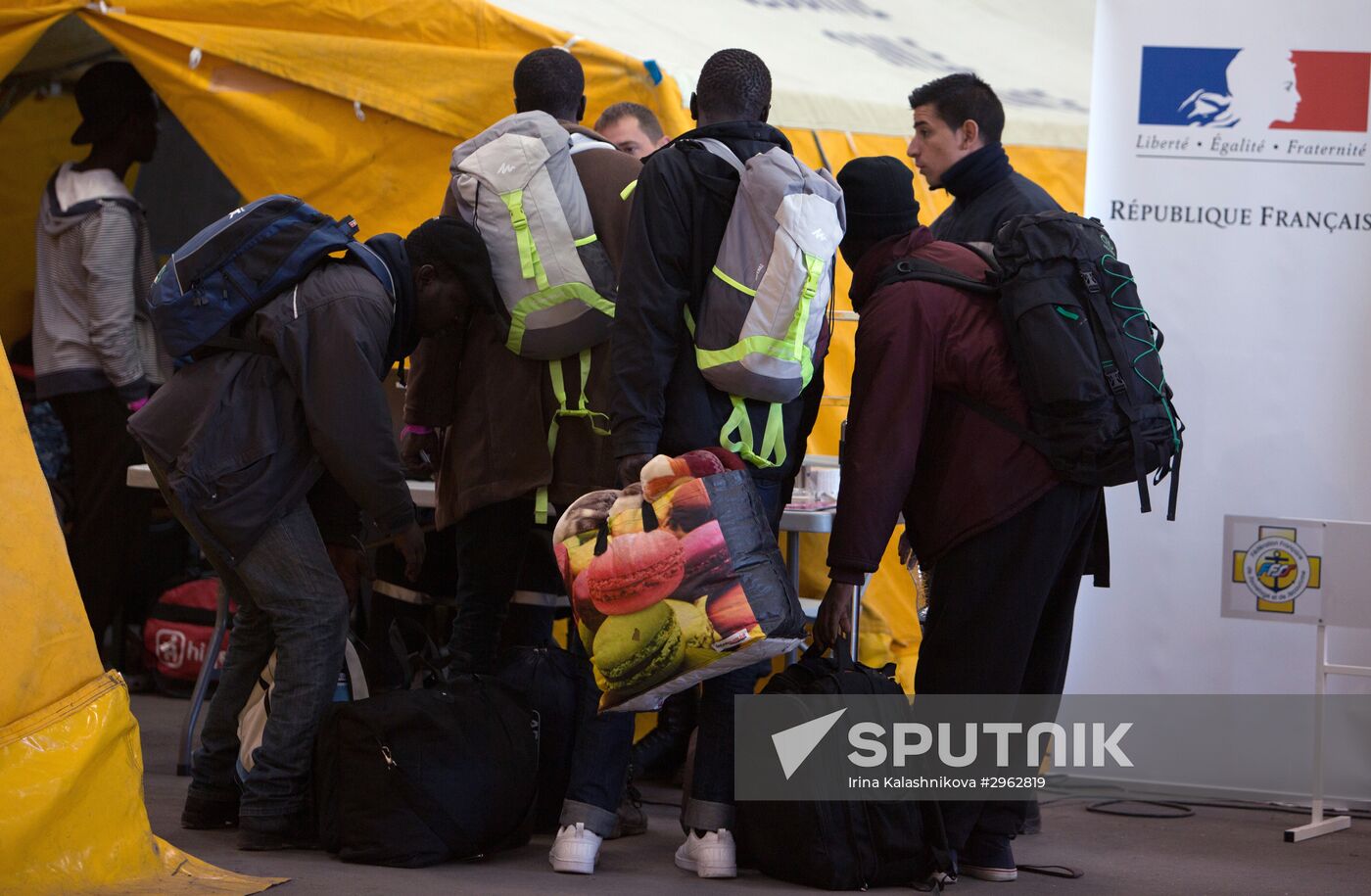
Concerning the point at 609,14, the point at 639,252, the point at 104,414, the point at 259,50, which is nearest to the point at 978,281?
the point at 639,252

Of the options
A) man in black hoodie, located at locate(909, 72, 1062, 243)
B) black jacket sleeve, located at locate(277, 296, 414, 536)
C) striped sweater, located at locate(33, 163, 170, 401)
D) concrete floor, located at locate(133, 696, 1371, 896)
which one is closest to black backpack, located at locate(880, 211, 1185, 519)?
man in black hoodie, located at locate(909, 72, 1062, 243)

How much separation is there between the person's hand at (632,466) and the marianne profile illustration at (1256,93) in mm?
2394

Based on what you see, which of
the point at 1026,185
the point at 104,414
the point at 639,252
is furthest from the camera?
the point at 104,414

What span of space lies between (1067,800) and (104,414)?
3558mm

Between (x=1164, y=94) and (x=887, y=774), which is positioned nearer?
(x=887, y=774)

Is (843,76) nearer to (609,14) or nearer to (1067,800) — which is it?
(609,14)

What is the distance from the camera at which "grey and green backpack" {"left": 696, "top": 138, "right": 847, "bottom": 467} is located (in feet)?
10.7

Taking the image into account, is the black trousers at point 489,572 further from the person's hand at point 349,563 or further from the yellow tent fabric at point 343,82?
the yellow tent fabric at point 343,82

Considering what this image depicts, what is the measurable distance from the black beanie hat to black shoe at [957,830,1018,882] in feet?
4.54

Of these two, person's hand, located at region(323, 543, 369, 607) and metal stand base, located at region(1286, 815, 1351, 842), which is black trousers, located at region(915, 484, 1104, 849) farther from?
person's hand, located at region(323, 543, 369, 607)

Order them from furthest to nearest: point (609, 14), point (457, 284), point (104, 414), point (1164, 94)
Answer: point (104, 414)
point (609, 14)
point (1164, 94)
point (457, 284)

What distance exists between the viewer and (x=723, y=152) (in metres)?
3.36

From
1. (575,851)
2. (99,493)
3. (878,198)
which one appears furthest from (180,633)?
(878,198)

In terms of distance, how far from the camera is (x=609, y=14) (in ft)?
17.5
